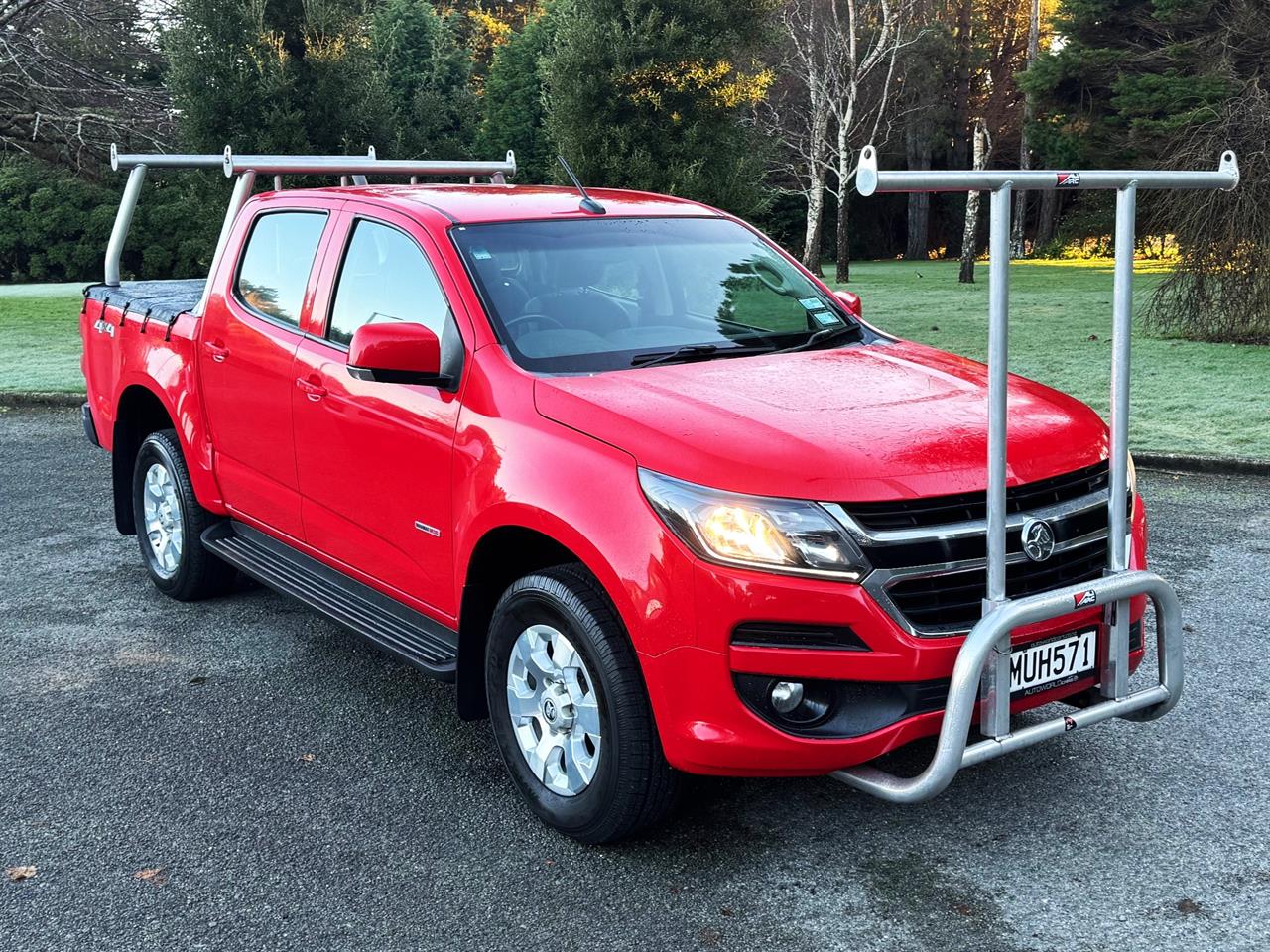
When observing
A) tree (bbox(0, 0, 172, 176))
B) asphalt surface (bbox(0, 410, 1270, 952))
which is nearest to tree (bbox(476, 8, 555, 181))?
tree (bbox(0, 0, 172, 176))

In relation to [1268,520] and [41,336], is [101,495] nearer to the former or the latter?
[1268,520]

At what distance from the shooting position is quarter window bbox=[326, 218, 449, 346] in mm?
4402

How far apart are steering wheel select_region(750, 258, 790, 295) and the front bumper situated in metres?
1.97

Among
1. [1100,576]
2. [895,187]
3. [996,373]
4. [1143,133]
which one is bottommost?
[1100,576]

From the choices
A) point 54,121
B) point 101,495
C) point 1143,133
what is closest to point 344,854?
point 101,495

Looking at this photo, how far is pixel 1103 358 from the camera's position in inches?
572

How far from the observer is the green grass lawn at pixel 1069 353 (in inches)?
403

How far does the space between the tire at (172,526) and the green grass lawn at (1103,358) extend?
21.0 feet

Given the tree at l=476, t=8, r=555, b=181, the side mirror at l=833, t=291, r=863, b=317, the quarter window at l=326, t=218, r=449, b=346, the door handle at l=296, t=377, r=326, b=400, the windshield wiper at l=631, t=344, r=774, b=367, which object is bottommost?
the door handle at l=296, t=377, r=326, b=400

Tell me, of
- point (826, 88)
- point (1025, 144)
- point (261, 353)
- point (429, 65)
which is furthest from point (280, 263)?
point (429, 65)

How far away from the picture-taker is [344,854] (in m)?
3.72

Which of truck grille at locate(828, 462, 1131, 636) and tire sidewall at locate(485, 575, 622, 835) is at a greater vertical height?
truck grille at locate(828, 462, 1131, 636)

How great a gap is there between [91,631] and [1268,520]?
20.7ft

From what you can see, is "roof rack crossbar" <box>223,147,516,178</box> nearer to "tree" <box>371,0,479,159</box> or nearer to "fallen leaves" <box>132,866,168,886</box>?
"fallen leaves" <box>132,866,168,886</box>
